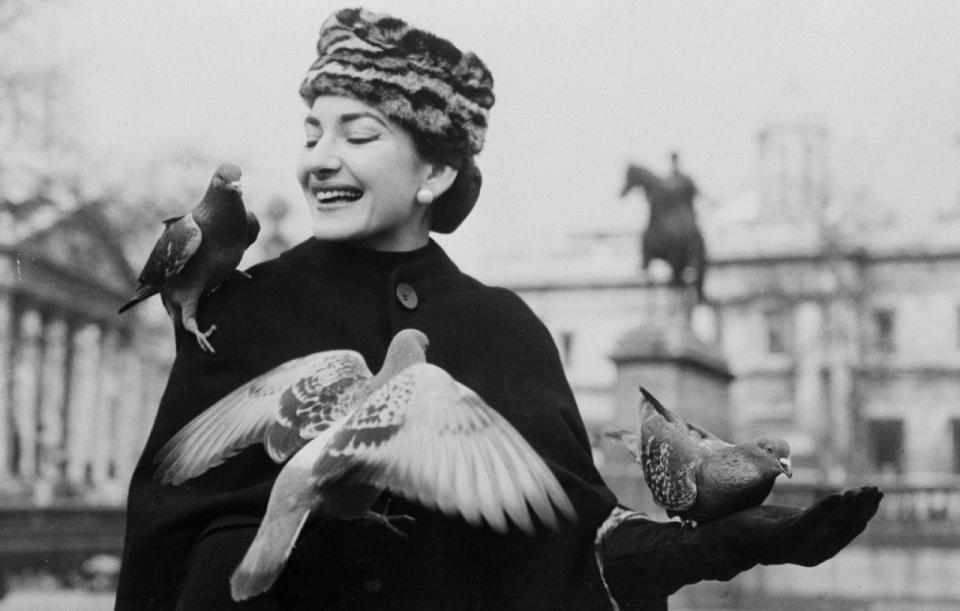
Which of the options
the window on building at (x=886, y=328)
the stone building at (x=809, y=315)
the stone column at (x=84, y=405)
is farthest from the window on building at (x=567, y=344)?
the stone column at (x=84, y=405)

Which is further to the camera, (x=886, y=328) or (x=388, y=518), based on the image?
(x=886, y=328)

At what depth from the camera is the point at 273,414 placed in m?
2.48

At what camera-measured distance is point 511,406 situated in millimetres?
2684

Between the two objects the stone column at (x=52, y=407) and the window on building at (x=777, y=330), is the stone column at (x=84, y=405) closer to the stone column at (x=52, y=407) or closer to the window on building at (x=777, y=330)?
the stone column at (x=52, y=407)

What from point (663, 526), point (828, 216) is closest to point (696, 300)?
point (663, 526)

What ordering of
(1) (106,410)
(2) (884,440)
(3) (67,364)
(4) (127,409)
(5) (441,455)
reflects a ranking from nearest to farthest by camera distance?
(5) (441,455)
(3) (67,364)
(1) (106,410)
(4) (127,409)
(2) (884,440)

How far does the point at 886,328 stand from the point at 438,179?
46.5 meters

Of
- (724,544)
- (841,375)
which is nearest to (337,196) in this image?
(724,544)

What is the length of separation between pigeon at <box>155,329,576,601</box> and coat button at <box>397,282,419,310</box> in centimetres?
31

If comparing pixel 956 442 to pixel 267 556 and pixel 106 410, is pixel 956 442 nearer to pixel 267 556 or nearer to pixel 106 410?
pixel 106 410

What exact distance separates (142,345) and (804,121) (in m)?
22.1

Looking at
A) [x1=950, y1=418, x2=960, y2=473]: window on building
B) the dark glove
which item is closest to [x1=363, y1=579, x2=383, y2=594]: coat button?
the dark glove

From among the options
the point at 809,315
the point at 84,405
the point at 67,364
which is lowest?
the point at 84,405

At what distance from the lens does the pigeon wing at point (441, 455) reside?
2148 mm
